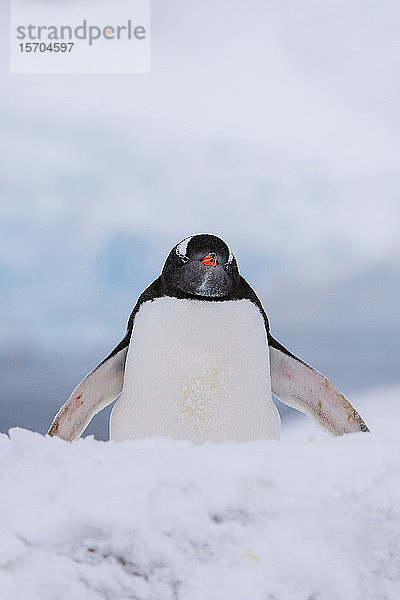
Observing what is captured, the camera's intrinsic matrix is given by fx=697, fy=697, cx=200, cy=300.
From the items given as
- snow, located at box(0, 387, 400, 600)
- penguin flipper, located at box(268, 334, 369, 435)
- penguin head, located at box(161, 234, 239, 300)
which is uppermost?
penguin head, located at box(161, 234, 239, 300)

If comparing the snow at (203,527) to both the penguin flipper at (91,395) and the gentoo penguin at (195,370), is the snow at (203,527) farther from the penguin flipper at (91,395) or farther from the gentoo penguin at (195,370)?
the penguin flipper at (91,395)

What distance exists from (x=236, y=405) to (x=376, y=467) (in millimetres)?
1678

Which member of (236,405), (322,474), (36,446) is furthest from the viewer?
(236,405)

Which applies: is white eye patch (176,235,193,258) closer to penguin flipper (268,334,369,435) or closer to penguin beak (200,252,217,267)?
penguin beak (200,252,217,267)

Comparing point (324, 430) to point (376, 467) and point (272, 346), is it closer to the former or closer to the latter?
point (272, 346)

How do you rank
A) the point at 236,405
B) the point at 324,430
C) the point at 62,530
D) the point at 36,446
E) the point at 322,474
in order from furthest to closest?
the point at 324,430 → the point at 236,405 → the point at 36,446 → the point at 322,474 → the point at 62,530

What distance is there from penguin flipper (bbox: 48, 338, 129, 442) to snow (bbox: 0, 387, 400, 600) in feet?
6.19

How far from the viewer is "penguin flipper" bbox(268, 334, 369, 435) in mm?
3117

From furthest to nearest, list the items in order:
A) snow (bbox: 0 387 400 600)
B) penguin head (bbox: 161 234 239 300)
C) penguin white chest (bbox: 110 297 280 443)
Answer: penguin head (bbox: 161 234 239 300) → penguin white chest (bbox: 110 297 280 443) → snow (bbox: 0 387 400 600)

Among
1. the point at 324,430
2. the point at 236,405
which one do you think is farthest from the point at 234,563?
the point at 324,430

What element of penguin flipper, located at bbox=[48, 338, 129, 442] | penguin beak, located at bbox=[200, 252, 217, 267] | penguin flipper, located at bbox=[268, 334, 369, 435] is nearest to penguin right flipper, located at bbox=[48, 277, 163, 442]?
penguin flipper, located at bbox=[48, 338, 129, 442]

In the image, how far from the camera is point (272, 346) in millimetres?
3412

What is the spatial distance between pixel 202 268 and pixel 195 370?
1.44ft

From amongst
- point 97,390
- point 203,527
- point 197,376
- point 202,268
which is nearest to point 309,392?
point 197,376
